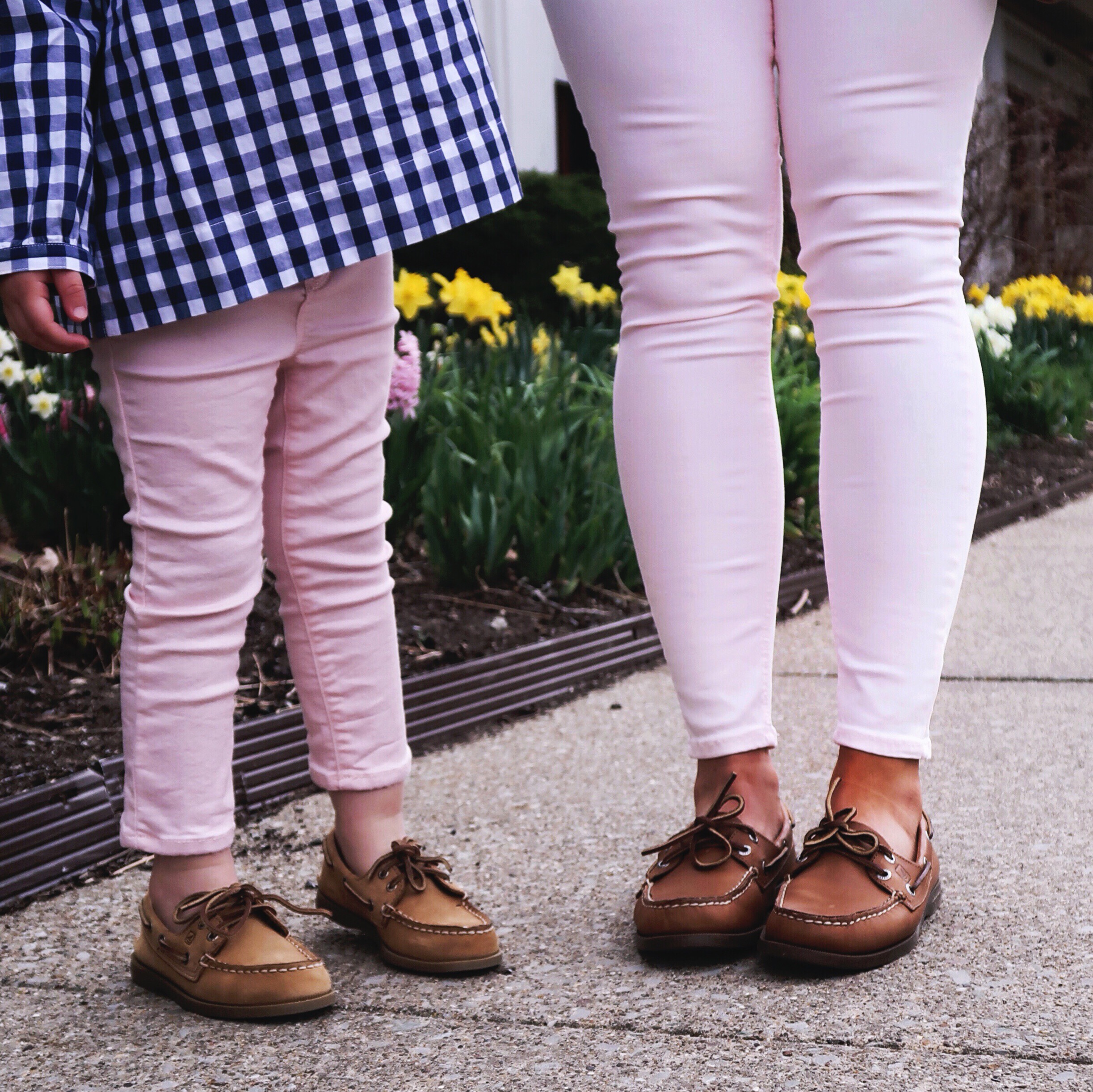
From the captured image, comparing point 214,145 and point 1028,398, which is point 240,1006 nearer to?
point 214,145

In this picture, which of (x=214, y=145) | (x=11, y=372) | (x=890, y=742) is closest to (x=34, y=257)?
(x=214, y=145)

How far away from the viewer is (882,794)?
4.45ft

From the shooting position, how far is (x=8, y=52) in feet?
3.86

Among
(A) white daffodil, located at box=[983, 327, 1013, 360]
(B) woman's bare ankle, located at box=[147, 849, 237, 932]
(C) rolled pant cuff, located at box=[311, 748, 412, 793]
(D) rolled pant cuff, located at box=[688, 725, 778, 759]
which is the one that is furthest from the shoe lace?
(A) white daffodil, located at box=[983, 327, 1013, 360]

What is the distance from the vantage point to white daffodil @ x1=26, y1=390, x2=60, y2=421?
2926 millimetres

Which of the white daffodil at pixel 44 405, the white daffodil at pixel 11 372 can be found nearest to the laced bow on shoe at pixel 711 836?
the white daffodil at pixel 44 405

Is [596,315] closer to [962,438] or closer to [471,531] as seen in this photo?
[471,531]

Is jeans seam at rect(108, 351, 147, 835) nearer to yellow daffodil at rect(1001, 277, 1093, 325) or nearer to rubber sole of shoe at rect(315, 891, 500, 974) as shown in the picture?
rubber sole of shoe at rect(315, 891, 500, 974)

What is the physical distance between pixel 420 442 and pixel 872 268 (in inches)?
68.3

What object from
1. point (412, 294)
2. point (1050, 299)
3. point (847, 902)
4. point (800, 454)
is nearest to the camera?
point (847, 902)

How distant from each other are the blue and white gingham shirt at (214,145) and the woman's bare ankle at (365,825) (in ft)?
1.75

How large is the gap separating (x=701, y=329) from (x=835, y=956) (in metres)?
0.63

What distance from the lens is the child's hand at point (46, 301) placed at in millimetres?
1183

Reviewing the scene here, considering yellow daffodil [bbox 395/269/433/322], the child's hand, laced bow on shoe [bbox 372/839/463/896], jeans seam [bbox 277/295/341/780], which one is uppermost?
the child's hand
